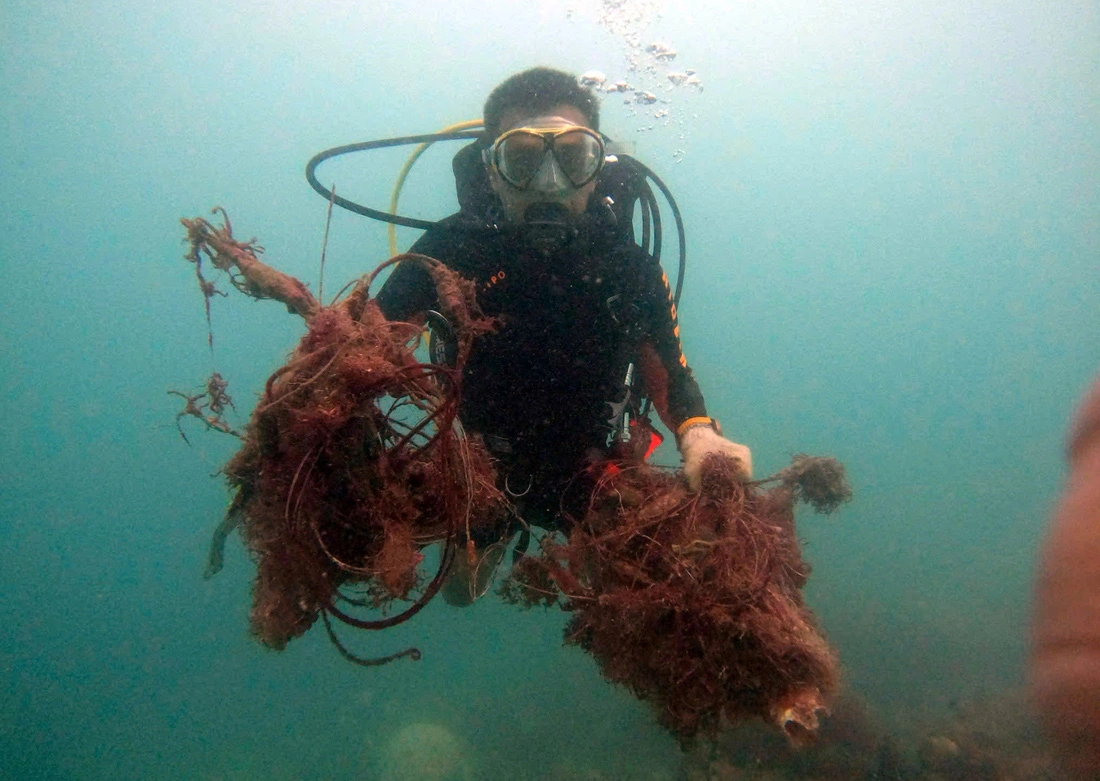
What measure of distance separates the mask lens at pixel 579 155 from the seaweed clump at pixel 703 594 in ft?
8.39

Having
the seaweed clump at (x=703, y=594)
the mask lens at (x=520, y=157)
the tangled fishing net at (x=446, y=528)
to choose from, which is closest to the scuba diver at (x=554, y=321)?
the mask lens at (x=520, y=157)

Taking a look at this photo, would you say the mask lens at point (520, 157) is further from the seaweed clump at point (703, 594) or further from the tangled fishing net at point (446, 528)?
the seaweed clump at point (703, 594)

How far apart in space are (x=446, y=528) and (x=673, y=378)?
2678mm

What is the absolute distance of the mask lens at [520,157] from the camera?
4266mm

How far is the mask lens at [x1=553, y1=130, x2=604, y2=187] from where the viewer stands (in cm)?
429

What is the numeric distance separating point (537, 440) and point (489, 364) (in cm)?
70

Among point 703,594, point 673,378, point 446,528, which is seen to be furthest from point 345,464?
point 673,378

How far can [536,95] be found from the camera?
473cm

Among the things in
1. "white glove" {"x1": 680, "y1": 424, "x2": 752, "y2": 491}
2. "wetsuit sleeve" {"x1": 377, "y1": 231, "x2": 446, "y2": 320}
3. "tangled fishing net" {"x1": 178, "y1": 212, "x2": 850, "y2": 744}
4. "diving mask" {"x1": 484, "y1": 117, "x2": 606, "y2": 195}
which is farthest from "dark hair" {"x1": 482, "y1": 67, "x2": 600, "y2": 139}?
"white glove" {"x1": 680, "y1": 424, "x2": 752, "y2": 491}

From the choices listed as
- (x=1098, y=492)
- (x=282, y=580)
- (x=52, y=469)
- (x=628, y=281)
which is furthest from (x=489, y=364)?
(x=52, y=469)

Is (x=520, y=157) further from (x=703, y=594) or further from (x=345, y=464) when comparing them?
(x=703, y=594)

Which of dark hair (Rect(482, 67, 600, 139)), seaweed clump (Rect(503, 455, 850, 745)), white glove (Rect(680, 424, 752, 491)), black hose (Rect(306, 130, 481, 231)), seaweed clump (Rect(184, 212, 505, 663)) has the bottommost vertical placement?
seaweed clump (Rect(503, 455, 850, 745))

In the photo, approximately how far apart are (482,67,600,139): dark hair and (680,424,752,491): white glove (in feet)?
10.3

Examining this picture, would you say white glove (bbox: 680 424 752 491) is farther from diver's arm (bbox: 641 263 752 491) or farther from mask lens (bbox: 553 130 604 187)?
mask lens (bbox: 553 130 604 187)
